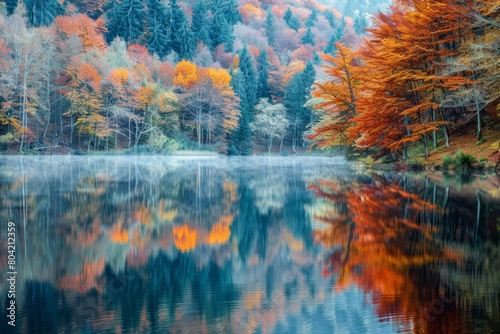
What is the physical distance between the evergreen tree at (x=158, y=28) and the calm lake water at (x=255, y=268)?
5821 centimetres

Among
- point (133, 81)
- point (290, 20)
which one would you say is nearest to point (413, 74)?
point (133, 81)

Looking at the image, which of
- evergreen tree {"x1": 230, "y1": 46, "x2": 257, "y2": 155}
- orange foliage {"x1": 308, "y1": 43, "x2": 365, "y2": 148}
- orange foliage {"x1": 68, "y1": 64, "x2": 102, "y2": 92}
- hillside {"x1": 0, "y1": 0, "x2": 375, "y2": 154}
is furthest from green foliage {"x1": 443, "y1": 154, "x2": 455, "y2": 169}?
evergreen tree {"x1": 230, "y1": 46, "x2": 257, "y2": 155}

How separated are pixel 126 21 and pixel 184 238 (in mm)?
64107

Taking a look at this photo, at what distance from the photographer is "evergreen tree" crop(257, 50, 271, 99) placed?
70.8m

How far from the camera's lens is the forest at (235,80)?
2142cm

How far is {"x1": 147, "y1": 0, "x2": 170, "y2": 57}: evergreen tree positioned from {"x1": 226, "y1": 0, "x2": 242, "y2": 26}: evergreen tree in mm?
21126

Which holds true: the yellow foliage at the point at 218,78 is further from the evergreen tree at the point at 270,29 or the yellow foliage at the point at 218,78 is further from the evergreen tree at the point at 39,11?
the evergreen tree at the point at 270,29

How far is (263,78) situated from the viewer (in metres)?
71.5

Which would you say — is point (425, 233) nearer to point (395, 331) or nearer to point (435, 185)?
point (395, 331)

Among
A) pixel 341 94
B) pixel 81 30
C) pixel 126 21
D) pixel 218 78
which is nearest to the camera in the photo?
pixel 341 94

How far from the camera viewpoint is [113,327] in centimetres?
367

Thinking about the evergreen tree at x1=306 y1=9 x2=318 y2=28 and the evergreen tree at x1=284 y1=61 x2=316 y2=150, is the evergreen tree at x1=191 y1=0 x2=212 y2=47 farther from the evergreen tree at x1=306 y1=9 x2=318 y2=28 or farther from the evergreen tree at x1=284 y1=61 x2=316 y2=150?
the evergreen tree at x1=306 y1=9 x2=318 y2=28

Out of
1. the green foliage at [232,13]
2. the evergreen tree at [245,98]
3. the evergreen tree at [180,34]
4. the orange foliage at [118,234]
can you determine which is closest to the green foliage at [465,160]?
the orange foliage at [118,234]

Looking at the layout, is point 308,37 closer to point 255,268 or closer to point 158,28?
point 158,28
